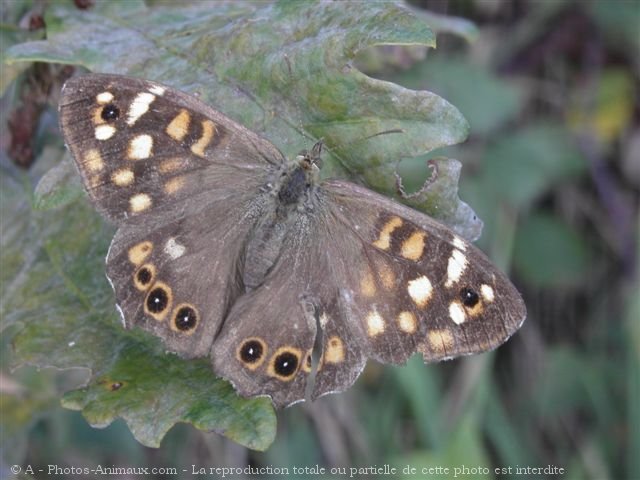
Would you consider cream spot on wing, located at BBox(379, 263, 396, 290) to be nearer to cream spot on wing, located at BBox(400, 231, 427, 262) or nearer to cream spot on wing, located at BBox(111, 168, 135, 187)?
cream spot on wing, located at BBox(400, 231, 427, 262)

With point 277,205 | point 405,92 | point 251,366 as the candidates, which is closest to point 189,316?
point 251,366

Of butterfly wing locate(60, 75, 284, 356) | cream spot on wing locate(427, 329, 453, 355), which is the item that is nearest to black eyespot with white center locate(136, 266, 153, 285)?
butterfly wing locate(60, 75, 284, 356)

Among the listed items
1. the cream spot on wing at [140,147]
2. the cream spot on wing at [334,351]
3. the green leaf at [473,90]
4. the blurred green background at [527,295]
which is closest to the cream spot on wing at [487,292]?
the cream spot on wing at [334,351]

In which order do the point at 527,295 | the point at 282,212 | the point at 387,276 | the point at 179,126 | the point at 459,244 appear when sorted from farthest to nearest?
the point at 527,295 < the point at 282,212 < the point at 179,126 < the point at 387,276 < the point at 459,244

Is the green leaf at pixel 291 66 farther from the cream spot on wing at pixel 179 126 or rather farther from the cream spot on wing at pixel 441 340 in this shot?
the cream spot on wing at pixel 441 340

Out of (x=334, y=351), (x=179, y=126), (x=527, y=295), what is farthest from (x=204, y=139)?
(x=527, y=295)

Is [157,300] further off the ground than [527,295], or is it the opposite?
[157,300]

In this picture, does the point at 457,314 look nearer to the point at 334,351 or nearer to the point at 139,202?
the point at 334,351
